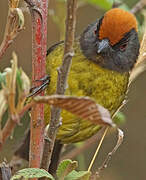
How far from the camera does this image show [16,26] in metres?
1.09

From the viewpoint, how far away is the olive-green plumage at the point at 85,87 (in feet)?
6.09

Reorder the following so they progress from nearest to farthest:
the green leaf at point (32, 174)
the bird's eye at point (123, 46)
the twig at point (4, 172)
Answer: the green leaf at point (32, 174), the twig at point (4, 172), the bird's eye at point (123, 46)

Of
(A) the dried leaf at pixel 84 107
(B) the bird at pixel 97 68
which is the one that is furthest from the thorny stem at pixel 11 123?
(B) the bird at pixel 97 68

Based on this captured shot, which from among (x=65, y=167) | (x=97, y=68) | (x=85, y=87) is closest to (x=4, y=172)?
(x=65, y=167)

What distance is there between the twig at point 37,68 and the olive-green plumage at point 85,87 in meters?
0.66

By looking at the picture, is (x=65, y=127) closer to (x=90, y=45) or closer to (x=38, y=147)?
(x=90, y=45)

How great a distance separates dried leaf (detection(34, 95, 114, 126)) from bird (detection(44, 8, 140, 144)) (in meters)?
0.92

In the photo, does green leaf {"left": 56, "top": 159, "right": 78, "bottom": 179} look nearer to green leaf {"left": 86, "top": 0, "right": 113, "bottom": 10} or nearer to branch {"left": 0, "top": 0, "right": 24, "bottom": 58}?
branch {"left": 0, "top": 0, "right": 24, "bottom": 58}

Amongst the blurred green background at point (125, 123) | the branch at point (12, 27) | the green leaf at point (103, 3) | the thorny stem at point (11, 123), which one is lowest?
the blurred green background at point (125, 123)

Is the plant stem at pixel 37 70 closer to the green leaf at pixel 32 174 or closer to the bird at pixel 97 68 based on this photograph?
the green leaf at pixel 32 174

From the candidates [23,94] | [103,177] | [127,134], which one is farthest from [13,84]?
[127,134]

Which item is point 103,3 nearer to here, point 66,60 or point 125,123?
point 66,60

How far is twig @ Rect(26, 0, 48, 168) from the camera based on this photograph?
1103mm

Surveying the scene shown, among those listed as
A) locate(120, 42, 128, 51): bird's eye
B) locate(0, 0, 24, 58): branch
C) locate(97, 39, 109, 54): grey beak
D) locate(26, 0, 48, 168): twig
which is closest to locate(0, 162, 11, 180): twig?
locate(26, 0, 48, 168): twig
